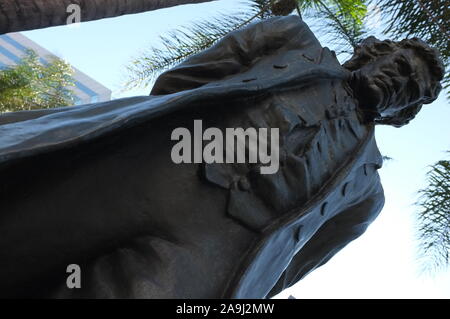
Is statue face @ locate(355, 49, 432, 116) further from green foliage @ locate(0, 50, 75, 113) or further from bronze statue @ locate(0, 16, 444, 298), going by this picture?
green foliage @ locate(0, 50, 75, 113)

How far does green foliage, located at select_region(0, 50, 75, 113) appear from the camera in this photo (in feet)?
31.9

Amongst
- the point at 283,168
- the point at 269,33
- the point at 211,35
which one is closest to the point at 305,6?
the point at 211,35

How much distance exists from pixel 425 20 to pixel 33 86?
5.47 metres

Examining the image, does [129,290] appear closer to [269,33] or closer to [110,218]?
[110,218]

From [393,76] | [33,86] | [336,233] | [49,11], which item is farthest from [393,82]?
[33,86]

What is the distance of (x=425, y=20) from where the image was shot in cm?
771

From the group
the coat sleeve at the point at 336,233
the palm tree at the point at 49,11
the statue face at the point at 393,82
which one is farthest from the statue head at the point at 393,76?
the palm tree at the point at 49,11

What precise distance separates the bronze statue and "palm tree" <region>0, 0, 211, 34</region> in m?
2.17

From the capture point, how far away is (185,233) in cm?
→ 243

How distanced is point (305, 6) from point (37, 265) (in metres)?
6.76

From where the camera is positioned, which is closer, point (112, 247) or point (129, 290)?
point (129, 290)

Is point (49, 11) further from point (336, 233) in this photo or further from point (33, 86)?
point (33, 86)

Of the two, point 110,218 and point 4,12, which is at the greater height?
point 110,218

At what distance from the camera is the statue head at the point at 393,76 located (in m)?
3.14
